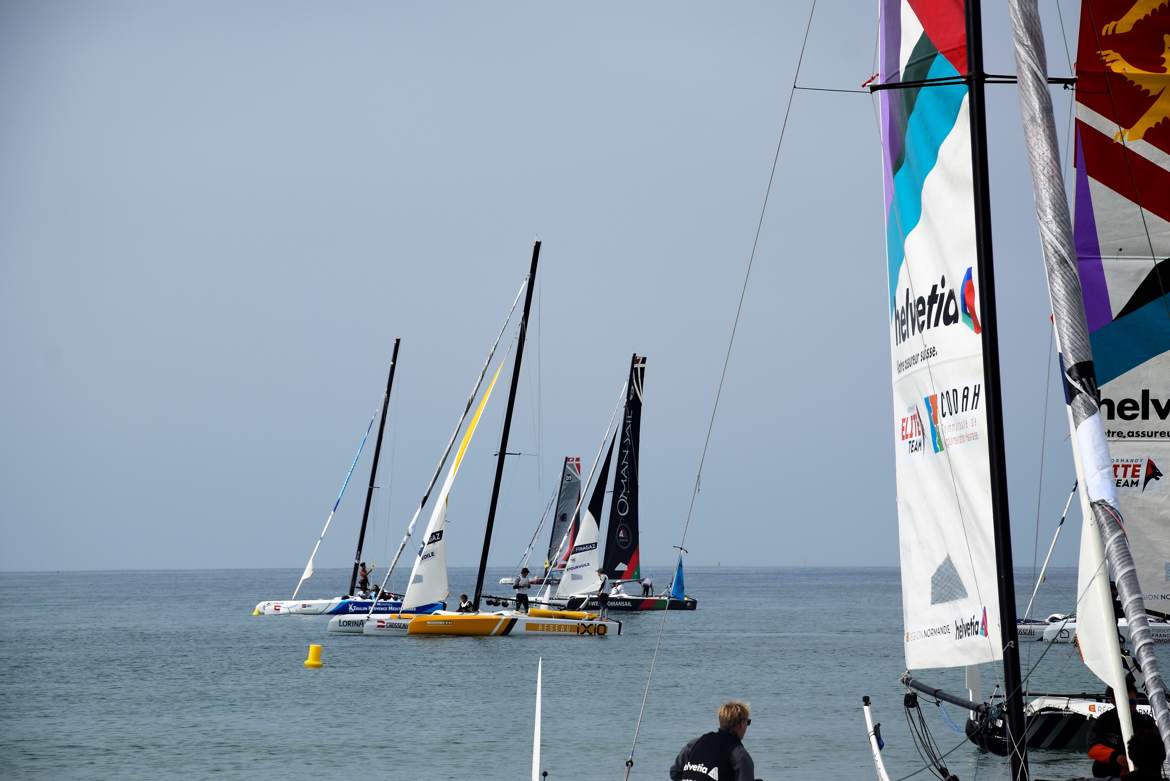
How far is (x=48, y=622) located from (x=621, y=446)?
119ft

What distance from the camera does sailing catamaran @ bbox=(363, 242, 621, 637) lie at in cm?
3712

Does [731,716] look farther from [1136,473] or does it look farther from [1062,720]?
[1062,720]

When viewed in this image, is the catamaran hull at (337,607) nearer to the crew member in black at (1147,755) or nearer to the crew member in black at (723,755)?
the crew member in black at (723,755)

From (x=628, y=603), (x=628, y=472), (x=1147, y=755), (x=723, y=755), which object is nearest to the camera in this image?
(x=1147, y=755)

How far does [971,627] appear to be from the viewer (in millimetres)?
8453

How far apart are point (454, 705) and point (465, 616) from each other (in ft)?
34.2

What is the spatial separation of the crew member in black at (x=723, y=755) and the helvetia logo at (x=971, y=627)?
1939 millimetres

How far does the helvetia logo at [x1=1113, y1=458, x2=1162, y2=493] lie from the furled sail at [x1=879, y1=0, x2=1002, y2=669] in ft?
11.0

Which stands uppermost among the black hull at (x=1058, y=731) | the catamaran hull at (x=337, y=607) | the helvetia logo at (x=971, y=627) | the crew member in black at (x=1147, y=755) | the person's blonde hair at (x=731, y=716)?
the helvetia logo at (x=971, y=627)

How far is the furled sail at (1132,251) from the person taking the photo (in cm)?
1166

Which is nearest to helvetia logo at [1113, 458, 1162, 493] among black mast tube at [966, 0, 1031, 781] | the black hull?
black mast tube at [966, 0, 1031, 781]

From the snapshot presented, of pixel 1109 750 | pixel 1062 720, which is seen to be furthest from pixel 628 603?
pixel 1109 750

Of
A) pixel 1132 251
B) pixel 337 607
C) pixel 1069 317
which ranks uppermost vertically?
pixel 1132 251

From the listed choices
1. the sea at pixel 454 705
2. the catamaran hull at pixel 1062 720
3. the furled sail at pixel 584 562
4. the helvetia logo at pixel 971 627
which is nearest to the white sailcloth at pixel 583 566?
the furled sail at pixel 584 562
